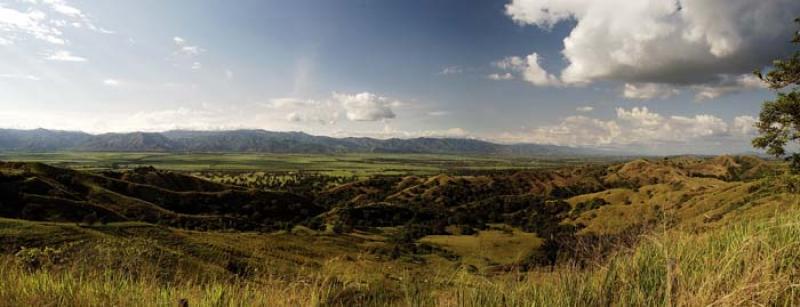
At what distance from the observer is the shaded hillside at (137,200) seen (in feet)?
200

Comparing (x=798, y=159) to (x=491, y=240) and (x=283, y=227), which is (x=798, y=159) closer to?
(x=491, y=240)

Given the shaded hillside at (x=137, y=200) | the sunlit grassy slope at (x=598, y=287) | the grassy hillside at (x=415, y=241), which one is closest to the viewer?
the sunlit grassy slope at (x=598, y=287)

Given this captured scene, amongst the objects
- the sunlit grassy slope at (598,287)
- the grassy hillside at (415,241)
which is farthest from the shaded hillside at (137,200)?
the sunlit grassy slope at (598,287)

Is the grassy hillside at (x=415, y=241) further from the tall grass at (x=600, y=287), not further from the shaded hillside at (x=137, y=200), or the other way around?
the shaded hillside at (x=137, y=200)

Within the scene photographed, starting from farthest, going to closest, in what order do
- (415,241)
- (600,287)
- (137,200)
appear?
1. (415,241)
2. (137,200)
3. (600,287)

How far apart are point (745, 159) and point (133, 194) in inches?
9398

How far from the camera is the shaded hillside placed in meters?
61.1

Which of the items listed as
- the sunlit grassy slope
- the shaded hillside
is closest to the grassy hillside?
the sunlit grassy slope

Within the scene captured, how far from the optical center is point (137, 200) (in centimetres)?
8488

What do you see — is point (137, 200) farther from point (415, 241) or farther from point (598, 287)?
point (598, 287)

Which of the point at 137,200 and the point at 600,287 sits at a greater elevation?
the point at 600,287

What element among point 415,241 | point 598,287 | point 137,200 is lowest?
point 415,241

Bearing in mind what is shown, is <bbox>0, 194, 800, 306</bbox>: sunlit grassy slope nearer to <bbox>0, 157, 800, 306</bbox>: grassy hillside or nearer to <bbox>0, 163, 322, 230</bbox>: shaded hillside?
<bbox>0, 157, 800, 306</bbox>: grassy hillside

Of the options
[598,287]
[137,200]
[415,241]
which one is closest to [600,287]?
[598,287]
